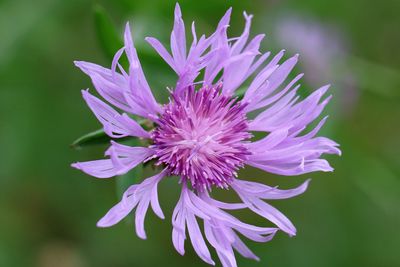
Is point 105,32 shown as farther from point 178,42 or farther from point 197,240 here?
point 197,240

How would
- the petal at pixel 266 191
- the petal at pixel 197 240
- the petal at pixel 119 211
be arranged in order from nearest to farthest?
the petal at pixel 119 211 → the petal at pixel 197 240 → the petal at pixel 266 191

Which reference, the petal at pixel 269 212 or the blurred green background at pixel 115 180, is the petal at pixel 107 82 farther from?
the blurred green background at pixel 115 180

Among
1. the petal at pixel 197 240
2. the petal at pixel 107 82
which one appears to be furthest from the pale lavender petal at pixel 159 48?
the petal at pixel 197 240

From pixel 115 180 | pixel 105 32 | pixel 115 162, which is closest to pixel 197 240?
pixel 115 162
